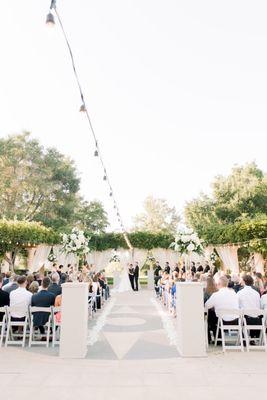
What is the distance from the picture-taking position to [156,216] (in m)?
44.5

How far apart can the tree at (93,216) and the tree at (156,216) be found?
13405 mm

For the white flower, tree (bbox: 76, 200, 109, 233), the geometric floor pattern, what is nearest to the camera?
the geometric floor pattern

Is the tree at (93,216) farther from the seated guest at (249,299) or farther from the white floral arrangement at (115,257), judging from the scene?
the seated guest at (249,299)

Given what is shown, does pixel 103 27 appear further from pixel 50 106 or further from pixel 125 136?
pixel 125 136

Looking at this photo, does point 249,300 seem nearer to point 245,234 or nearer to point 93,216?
point 245,234

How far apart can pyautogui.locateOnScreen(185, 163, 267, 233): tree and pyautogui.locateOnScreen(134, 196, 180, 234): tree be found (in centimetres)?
1604

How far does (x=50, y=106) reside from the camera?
747 centimetres

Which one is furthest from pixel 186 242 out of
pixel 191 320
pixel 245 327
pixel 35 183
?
pixel 35 183

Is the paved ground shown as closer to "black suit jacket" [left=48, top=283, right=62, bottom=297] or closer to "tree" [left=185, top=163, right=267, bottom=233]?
"black suit jacket" [left=48, top=283, right=62, bottom=297]

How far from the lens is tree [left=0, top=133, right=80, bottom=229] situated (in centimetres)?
2434

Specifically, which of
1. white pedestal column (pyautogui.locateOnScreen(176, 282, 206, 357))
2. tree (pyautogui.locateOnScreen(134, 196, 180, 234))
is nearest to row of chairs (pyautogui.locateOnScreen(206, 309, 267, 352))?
white pedestal column (pyautogui.locateOnScreen(176, 282, 206, 357))

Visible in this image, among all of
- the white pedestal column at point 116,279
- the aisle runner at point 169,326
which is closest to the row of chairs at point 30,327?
the aisle runner at point 169,326

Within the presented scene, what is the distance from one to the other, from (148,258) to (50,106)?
15999 mm

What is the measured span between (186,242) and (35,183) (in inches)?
745
